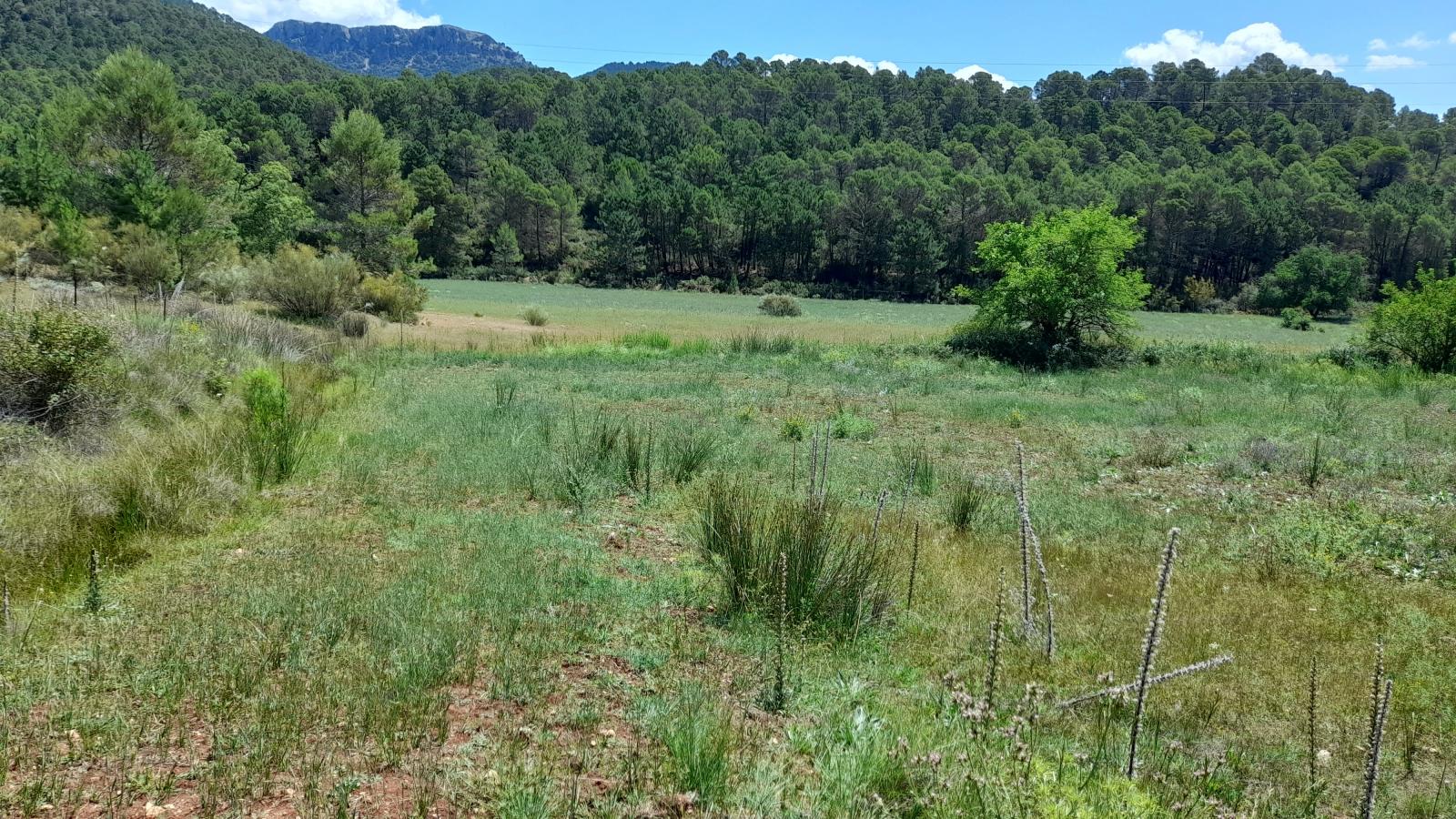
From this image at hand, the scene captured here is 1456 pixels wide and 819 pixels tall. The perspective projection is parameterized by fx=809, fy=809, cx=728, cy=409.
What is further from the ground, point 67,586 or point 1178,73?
point 1178,73

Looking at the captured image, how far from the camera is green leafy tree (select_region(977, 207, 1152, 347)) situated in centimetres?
2602

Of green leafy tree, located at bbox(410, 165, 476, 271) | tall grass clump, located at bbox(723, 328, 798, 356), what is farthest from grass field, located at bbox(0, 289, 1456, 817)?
green leafy tree, located at bbox(410, 165, 476, 271)

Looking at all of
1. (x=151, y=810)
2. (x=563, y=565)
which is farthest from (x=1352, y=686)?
(x=151, y=810)

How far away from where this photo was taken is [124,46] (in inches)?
5315

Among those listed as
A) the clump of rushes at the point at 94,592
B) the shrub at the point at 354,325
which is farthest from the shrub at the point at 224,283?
the clump of rushes at the point at 94,592

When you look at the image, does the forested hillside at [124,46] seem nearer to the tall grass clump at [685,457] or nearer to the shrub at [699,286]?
the shrub at [699,286]

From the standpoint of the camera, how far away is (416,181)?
263 ft

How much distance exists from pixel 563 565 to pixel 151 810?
3.58 m

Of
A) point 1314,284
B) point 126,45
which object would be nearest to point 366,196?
point 1314,284

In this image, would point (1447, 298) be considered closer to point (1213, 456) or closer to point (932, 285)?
point (1213, 456)

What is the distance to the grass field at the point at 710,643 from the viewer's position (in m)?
3.32

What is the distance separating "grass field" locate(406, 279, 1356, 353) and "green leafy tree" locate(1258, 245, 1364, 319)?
28.7 feet

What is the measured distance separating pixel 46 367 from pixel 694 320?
34.9m

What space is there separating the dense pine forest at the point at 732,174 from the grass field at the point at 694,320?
5185 mm
